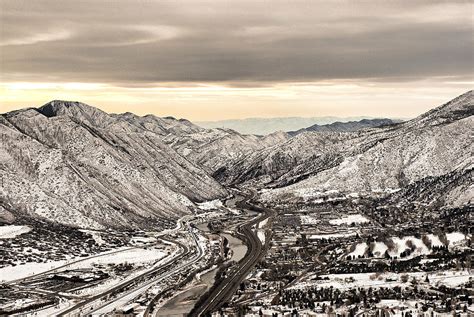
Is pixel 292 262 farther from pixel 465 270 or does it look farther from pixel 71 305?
pixel 71 305

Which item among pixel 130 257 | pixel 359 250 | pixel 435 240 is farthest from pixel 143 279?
pixel 435 240

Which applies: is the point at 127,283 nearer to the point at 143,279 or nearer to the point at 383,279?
the point at 143,279

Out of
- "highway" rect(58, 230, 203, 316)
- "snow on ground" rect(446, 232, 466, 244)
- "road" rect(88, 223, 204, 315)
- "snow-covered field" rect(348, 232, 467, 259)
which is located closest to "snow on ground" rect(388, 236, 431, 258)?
"snow-covered field" rect(348, 232, 467, 259)

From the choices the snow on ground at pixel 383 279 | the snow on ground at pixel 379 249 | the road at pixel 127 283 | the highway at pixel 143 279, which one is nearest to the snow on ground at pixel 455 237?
the snow on ground at pixel 379 249

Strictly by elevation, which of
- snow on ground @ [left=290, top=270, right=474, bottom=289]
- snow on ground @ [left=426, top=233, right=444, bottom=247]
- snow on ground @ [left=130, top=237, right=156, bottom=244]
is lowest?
snow on ground @ [left=130, top=237, right=156, bottom=244]

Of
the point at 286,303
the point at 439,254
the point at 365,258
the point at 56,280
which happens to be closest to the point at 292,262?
the point at 365,258

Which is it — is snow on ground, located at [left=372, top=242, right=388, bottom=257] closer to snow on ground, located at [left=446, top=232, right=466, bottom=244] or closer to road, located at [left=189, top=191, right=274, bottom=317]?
snow on ground, located at [left=446, top=232, right=466, bottom=244]

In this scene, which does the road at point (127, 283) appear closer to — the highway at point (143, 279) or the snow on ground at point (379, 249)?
the highway at point (143, 279)
